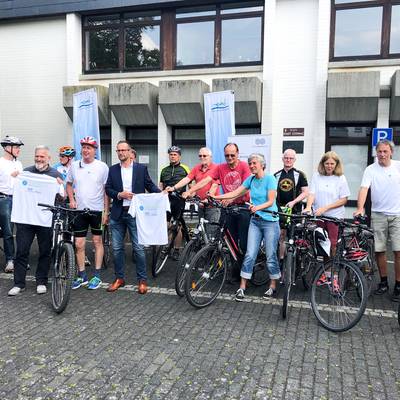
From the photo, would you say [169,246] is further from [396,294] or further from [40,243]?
[396,294]

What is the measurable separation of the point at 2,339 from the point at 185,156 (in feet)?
28.1

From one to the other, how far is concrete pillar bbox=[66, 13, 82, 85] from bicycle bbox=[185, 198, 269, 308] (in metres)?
8.62

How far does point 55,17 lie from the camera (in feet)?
40.5

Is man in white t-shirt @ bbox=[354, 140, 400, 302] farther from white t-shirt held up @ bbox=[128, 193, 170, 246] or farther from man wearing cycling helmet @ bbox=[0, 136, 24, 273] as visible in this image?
man wearing cycling helmet @ bbox=[0, 136, 24, 273]

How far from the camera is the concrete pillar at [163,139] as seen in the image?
1172 cm

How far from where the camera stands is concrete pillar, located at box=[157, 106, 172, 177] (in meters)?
11.7

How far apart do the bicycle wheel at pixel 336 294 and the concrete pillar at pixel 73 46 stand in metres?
10.1

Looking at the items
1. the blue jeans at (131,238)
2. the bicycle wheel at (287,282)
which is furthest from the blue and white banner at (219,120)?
the bicycle wheel at (287,282)

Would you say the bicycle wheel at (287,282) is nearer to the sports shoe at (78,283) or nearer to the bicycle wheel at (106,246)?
the sports shoe at (78,283)

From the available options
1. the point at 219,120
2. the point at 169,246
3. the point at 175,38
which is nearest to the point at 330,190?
the point at 169,246

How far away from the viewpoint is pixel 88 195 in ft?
18.6

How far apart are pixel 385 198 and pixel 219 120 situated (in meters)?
4.83

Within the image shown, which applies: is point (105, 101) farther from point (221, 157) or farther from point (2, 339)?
point (2, 339)

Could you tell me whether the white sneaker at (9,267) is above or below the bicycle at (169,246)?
below
